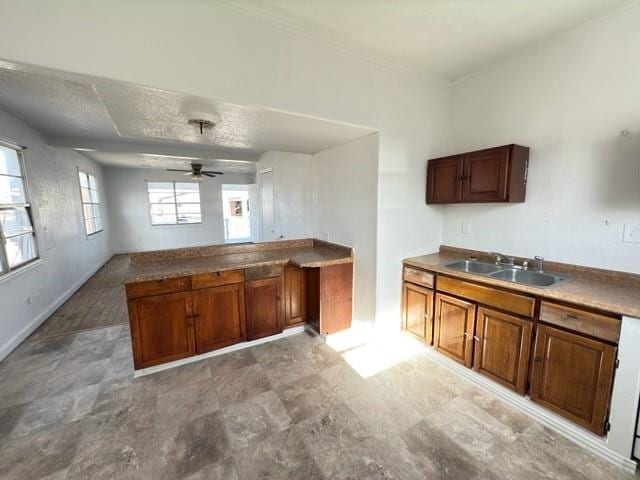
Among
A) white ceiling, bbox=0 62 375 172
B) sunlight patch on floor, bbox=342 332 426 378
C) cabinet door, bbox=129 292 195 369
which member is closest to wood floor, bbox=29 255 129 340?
cabinet door, bbox=129 292 195 369

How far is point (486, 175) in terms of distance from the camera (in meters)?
2.27

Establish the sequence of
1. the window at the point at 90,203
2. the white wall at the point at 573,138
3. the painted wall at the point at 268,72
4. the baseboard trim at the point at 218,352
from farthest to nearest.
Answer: the window at the point at 90,203
the baseboard trim at the point at 218,352
the white wall at the point at 573,138
the painted wall at the point at 268,72

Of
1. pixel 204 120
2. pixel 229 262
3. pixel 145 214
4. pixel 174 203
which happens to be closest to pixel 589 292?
pixel 229 262

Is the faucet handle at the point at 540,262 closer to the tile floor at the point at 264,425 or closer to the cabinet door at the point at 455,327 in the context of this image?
the cabinet door at the point at 455,327

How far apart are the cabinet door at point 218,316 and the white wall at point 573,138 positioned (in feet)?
8.44

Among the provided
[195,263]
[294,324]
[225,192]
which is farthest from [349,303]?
[225,192]

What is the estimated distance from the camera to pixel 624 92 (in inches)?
70.7

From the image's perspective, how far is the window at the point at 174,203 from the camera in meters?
7.28

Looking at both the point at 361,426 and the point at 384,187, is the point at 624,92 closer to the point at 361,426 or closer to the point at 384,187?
the point at 384,187

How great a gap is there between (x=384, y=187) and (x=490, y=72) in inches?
57.3

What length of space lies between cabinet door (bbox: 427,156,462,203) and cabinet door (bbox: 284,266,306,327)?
1.63m

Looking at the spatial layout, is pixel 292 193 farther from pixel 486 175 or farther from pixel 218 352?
pixel 486 175

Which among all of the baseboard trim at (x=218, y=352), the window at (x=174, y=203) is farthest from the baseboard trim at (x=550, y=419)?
the window at (x=174, y=203)

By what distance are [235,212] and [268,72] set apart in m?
7.28
